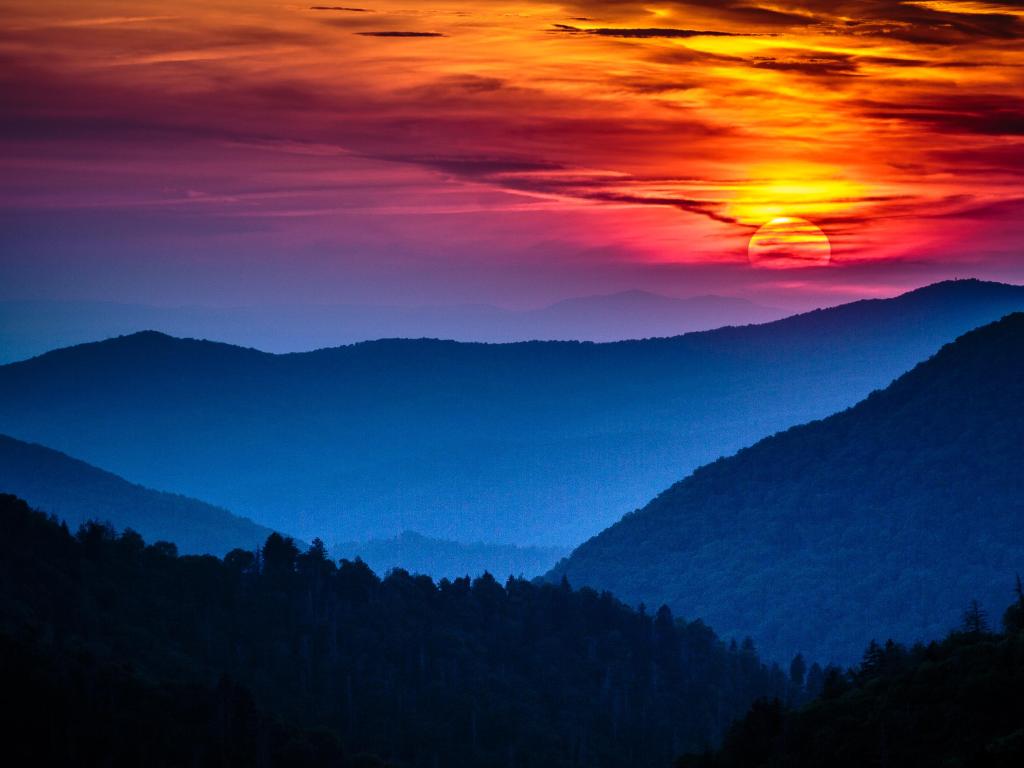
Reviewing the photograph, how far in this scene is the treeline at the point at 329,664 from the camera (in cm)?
10050

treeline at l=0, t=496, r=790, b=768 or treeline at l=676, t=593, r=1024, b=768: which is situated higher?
treeline at l=0, t=496, r=790, b=768

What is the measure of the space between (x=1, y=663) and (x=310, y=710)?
34.3m

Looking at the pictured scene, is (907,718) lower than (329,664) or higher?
lower

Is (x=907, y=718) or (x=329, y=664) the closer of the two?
(x=907, y=718)

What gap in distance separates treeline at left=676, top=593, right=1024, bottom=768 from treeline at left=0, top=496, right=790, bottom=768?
17575mm

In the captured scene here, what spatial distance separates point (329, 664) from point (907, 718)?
62.3m

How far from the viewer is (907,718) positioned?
84.1 metres

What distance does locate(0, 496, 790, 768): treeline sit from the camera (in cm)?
10050

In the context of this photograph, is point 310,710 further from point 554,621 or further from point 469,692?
point 554,621

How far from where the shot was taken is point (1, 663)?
96000 mm

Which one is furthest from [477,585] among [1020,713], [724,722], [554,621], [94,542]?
[1020,713]

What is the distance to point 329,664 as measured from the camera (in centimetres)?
13400

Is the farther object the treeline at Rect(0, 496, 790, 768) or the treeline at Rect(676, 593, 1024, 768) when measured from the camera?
the treeline at Rect(0, 496, 790, 768)

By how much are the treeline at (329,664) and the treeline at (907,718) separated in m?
17.6
